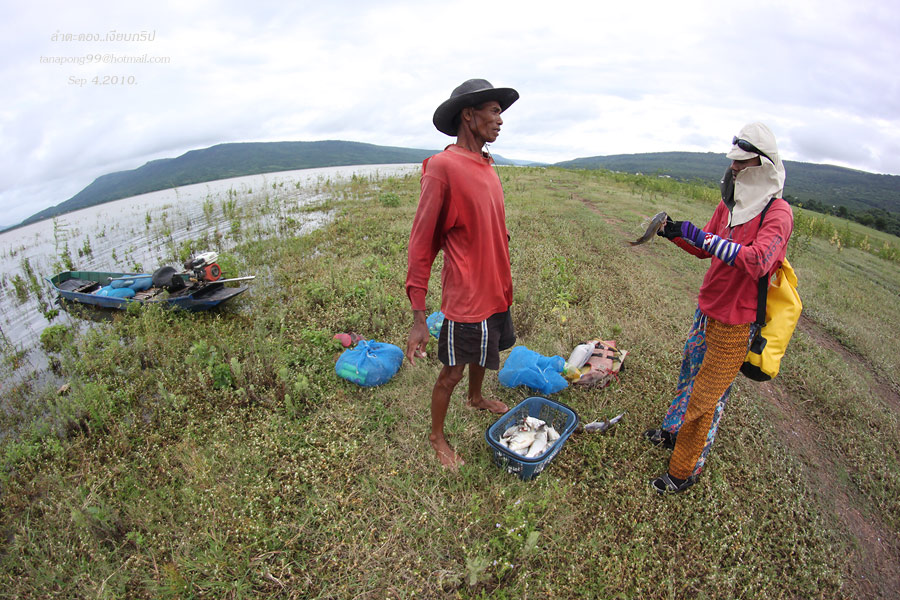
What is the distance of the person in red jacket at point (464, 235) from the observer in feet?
7.50

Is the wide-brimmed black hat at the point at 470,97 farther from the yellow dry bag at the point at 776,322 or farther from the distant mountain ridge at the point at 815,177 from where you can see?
the distant mountain ridge at the point at 815,177

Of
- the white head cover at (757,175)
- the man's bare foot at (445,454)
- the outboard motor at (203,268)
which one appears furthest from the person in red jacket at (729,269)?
the outboard motor at (203,268)

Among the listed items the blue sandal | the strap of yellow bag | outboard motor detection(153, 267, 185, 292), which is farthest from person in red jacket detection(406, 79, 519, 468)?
outboard motor detection(153, 267, 185, 292)

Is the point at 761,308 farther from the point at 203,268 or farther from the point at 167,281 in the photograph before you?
the point at 167,281

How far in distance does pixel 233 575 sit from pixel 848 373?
6397 mm

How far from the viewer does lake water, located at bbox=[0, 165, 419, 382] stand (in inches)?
274

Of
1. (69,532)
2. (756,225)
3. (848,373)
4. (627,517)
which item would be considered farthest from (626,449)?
(69,532)

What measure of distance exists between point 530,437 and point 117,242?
1356 cm

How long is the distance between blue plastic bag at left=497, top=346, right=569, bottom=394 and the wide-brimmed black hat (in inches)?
90.6

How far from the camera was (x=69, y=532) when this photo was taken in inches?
101

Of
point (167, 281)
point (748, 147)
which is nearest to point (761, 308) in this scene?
point (748, 147)

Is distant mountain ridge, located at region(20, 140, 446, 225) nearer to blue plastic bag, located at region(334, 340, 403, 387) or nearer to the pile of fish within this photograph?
blue plastic bag, located at region(334, 340, 403, 387)

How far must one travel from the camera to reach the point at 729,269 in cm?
243

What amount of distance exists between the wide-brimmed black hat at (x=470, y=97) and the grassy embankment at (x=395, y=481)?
2.33 metres
